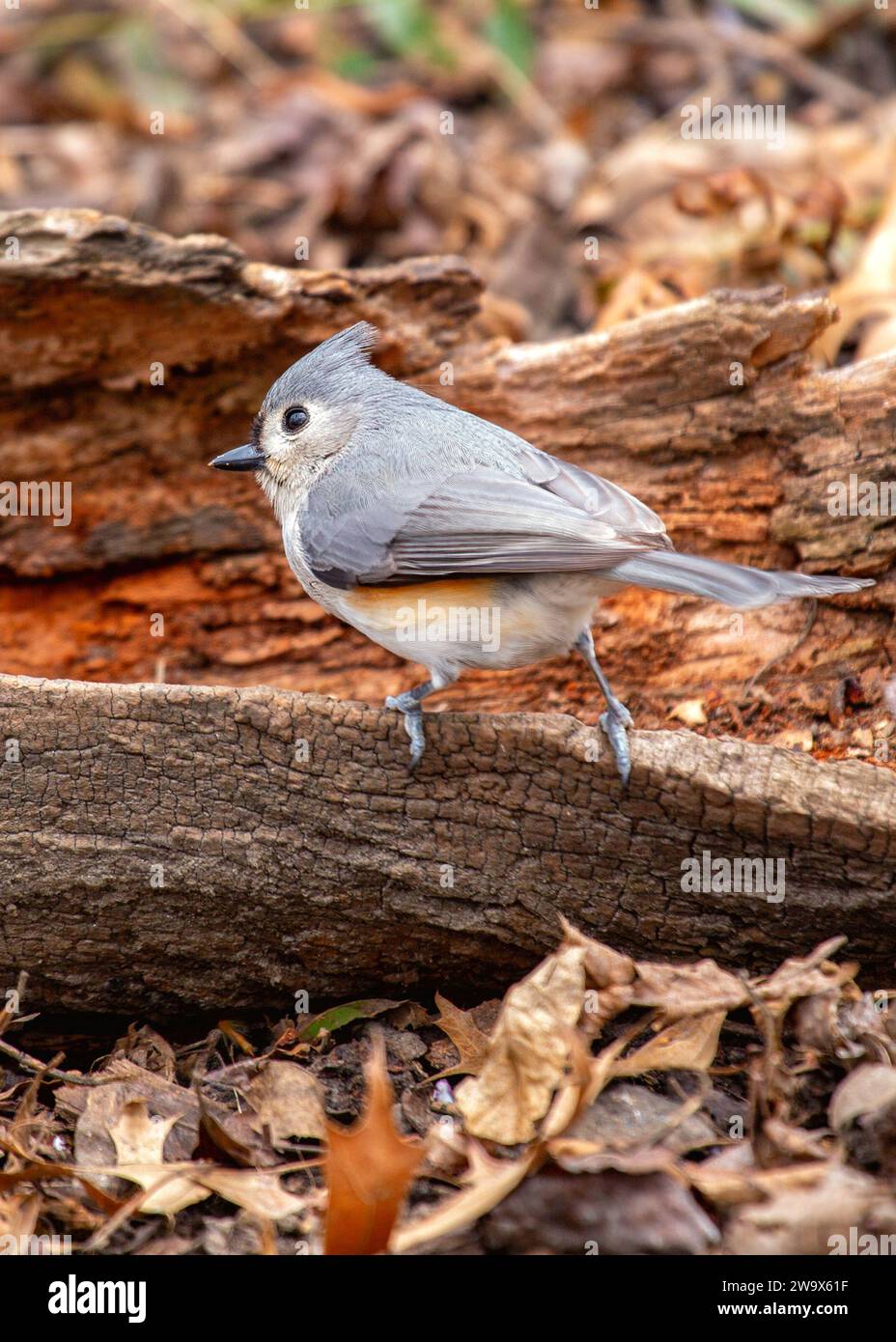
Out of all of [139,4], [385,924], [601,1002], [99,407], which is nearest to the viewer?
[601,1002]

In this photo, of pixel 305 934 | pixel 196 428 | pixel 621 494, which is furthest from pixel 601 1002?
pixel 196 428

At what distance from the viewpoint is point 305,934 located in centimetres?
315

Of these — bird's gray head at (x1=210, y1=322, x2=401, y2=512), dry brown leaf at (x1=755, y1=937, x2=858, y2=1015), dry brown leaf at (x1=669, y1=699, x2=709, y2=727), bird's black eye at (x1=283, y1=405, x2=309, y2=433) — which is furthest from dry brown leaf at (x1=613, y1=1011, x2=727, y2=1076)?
bird's black eye at (x1=283, y1=405, x2=309, y2=433)

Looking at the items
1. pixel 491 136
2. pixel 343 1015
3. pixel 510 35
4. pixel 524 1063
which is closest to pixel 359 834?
pixel 343 1015

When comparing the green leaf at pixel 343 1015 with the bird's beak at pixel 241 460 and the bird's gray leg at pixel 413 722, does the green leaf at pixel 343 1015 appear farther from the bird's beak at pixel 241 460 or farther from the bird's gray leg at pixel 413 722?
the bird's beak at pixel 241 460

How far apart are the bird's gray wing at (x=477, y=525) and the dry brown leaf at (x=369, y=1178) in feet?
4.52

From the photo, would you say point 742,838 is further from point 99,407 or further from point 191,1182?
point 99,407

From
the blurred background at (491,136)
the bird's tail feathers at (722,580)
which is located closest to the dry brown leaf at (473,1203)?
the bird's tail feathers at (722,580)

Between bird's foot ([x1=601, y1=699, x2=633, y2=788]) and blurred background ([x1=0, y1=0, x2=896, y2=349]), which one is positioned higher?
blurred background ([x1=0, y1=0, x2=896, y2=349])

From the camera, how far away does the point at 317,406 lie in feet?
12.6

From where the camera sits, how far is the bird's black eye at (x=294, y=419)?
3.84m

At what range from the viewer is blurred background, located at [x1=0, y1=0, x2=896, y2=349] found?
18.9 ft

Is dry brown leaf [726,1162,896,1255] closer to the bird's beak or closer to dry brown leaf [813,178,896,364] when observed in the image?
the bird's beak
